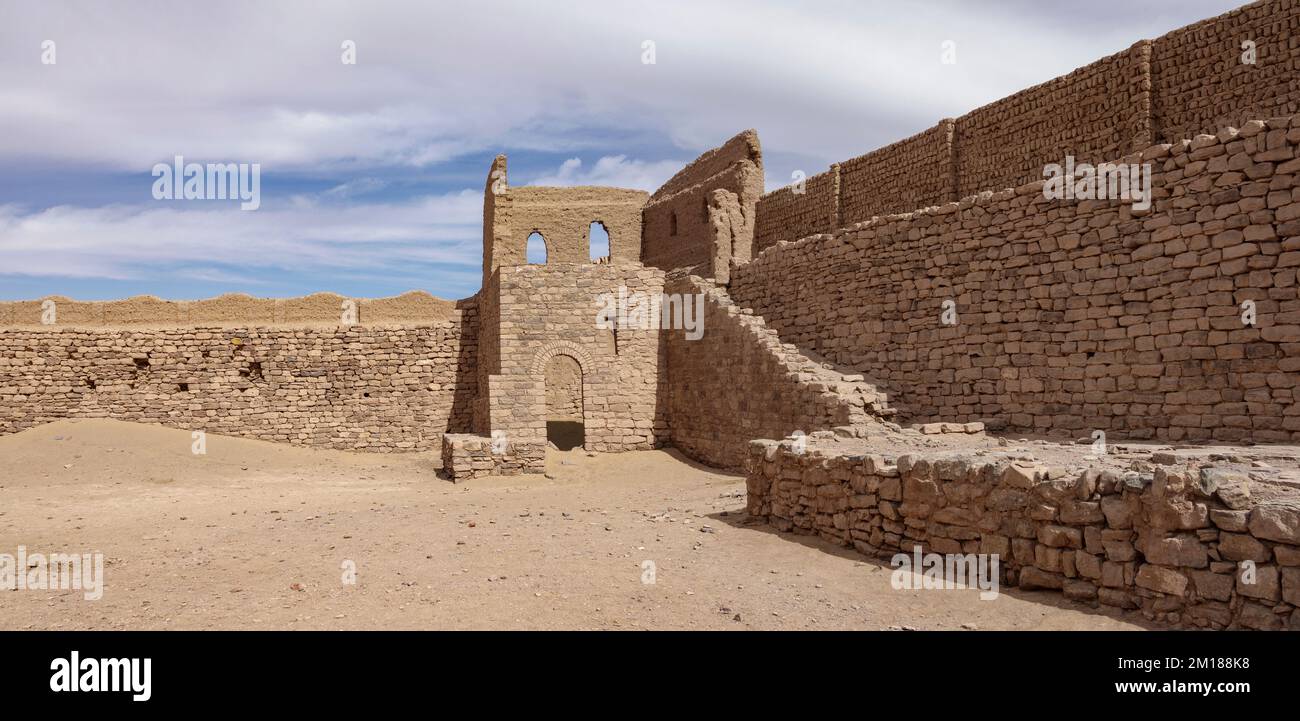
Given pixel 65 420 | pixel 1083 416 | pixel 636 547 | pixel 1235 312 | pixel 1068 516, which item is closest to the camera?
pixel 1068 516

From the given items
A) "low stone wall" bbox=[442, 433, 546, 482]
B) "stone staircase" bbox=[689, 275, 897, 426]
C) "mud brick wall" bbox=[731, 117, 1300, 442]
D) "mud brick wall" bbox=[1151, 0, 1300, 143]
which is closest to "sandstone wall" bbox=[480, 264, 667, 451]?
"low stone wall" bbox=[442, 433, 546, 482]

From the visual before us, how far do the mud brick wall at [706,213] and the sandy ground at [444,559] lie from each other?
825 cm

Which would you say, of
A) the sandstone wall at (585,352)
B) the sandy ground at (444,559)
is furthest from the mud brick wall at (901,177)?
the sandy ground at (444,559)

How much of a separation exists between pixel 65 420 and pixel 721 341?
14.3m

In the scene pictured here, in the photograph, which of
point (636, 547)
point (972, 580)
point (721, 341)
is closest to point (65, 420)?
point (721, 341)

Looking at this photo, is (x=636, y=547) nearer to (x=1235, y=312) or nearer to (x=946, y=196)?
(x=1235, y=312)

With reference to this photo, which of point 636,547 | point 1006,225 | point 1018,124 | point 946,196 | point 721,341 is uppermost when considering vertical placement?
point 1018,124

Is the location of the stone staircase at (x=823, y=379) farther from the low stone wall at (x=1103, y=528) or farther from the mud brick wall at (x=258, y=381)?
the mud brick wall at (x=258, y=381)

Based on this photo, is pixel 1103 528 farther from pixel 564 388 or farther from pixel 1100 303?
pixel 564 388

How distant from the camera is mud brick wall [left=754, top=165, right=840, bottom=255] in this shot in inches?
760

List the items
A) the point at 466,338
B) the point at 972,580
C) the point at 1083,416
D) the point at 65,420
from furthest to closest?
the point at 466,338 < the point at 65,420 < the point at 1083,416 < the point at 972,580

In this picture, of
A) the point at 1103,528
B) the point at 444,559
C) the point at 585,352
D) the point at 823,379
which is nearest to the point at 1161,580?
the point at 1103,528

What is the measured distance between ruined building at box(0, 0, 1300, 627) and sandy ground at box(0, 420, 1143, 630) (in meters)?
0.65

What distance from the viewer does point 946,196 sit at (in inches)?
637
